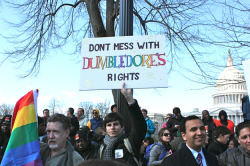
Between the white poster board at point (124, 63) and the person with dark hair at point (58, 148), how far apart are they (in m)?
0.75

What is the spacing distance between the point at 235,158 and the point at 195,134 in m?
0.82

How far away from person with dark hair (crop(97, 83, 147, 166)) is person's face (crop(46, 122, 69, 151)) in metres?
0.48

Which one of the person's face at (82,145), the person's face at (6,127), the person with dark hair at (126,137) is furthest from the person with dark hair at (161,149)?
the person's face at (6,127)

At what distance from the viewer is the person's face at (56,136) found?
2.58m

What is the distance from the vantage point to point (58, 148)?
8.50ft

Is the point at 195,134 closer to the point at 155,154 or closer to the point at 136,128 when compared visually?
the point at 136,128

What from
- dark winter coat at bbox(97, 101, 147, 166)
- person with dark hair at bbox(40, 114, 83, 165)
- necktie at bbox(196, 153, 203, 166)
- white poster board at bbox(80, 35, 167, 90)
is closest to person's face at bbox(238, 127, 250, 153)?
necktie at bbox(196, 153, 203, 166)

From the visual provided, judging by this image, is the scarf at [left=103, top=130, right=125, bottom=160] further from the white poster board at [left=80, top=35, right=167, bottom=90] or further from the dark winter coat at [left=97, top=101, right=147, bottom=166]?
the white poster board at [left=80, top=35, right=167, bottom=90]

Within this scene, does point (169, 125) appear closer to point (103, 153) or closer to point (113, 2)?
point (113, 2)

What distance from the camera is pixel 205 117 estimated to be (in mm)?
7531

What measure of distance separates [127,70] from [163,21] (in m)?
4.90

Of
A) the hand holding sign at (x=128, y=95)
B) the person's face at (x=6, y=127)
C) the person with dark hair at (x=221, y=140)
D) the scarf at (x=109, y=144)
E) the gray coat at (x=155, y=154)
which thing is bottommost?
the gray coat at (x=155, y=154)

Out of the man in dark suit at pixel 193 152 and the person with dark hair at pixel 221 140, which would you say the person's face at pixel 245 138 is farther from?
the person with dark hair at pixel 221 140

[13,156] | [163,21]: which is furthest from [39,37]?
[13,156]
